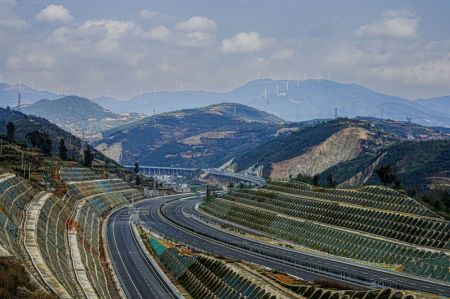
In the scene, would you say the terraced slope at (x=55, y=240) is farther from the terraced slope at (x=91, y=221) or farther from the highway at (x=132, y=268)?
Answer: the highway at (x=132, y=268)

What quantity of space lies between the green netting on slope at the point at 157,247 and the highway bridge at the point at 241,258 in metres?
3.28

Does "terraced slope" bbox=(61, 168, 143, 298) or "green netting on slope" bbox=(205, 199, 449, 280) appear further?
"green netting on slope" bbox=(205, 199, 449, 280)

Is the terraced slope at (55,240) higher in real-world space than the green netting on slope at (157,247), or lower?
higher

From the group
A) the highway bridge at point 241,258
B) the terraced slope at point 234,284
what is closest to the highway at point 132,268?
the highway bridge at point 241,258

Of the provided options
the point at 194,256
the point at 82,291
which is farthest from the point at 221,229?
the point at 82,291

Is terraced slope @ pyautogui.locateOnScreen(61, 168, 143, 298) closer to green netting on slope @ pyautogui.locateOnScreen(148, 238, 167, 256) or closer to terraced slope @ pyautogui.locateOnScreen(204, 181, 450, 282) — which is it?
green netting on slope @ pyautogui.locateOnScreen(148, 238, 167, 256)

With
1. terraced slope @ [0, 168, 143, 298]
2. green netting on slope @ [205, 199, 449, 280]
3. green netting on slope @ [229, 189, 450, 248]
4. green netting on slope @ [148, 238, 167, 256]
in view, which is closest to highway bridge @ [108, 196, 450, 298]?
green netting on slope @ [148, 238, 167, 256]

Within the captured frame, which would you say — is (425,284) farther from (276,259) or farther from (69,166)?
(69,166)

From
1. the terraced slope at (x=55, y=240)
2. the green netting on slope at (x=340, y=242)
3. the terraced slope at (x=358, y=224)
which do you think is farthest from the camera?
the terraced slope at (x=358, y=224)

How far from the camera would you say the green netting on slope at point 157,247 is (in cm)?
10945

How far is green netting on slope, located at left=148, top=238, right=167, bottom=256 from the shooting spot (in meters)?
109

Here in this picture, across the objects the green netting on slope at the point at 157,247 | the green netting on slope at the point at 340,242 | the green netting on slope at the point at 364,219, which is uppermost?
the green netting on slope at the point at 364,219

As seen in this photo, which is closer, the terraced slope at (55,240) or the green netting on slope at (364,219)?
the terraced slope at (55,240)

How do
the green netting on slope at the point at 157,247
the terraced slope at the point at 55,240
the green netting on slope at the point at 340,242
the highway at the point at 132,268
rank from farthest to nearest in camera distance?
the green netting on slope at the point at 157,247
the green netting on slope at the point at 340,242
the highway at the point at 132,268
the terraced slope at the point at 55,240
